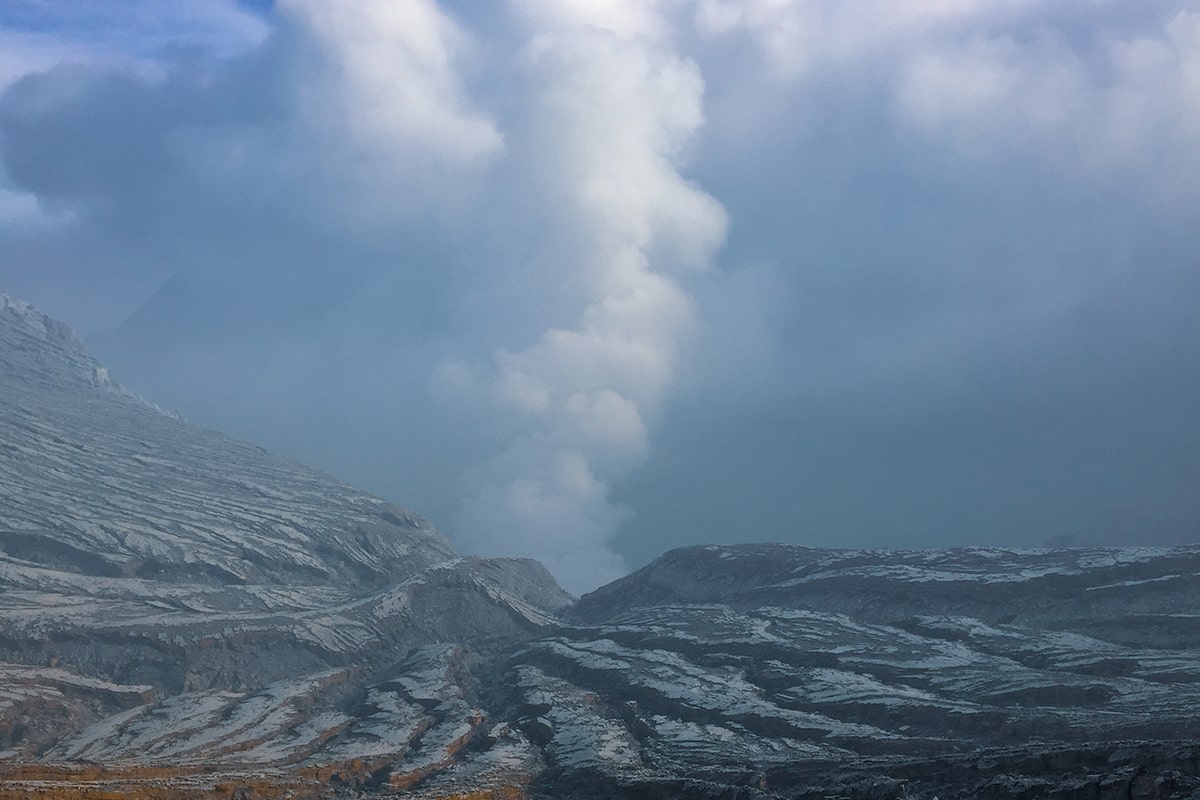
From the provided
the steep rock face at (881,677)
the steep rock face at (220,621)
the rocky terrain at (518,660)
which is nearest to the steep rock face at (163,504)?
the steep rock face at (220,621)

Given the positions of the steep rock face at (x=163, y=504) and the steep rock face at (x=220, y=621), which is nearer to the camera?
the steep rock face at (x=220, y=621)

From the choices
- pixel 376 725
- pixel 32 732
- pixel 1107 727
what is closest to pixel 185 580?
pixel 32 732

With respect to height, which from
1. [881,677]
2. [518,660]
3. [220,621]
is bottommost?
[881,677]

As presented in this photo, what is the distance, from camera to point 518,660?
85.3 m

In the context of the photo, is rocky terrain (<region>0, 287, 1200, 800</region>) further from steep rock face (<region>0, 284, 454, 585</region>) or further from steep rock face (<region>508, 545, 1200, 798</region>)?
steep rock face (<region>0, 284, 454, 585</region>)

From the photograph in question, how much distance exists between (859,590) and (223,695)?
5530 centimetres

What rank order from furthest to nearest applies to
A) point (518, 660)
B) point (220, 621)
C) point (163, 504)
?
1. point (163, 504)
2. point (518, 660)
3. point (220, 621)

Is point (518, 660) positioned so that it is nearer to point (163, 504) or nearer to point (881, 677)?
point (881, 677)

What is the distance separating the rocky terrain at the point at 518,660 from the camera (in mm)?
46031

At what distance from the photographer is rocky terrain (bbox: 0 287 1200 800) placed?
1812 inches

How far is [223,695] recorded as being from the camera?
7062 centimetres

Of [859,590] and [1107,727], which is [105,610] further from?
[1107,727]

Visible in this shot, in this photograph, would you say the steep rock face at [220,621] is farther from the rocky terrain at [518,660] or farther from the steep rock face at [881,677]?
the steep rock face at [881,677]

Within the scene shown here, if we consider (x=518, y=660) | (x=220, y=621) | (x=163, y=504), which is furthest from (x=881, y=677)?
(x=163, y=504)
